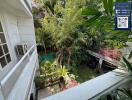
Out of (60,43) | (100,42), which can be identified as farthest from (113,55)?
(60,43)

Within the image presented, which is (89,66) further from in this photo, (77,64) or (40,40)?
(40,40)

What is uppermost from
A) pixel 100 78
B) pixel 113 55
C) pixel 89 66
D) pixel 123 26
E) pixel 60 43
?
pixel 123 26

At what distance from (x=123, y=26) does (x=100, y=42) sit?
32.3ft

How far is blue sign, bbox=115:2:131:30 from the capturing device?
1068 mm

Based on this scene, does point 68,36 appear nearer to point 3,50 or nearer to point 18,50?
point 18,50

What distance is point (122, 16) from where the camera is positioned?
1110 millimetres

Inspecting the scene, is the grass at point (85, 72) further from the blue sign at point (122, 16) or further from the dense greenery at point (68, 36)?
the blue sign at point (122, 16)

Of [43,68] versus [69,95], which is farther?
[43,68]

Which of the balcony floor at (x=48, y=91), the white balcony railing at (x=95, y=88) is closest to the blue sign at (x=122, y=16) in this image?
the white balcony railing at (x=95, y=88)

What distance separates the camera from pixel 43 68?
8.00 meters

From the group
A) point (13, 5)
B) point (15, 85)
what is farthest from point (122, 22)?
point (13, 5)

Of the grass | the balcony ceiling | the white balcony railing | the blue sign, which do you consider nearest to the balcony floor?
the grass

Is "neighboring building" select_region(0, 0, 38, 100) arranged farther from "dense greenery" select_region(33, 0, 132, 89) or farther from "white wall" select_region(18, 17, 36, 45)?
"dense greenery" select_region(33, 0, 132, 89)

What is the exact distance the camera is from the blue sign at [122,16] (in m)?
1.07
